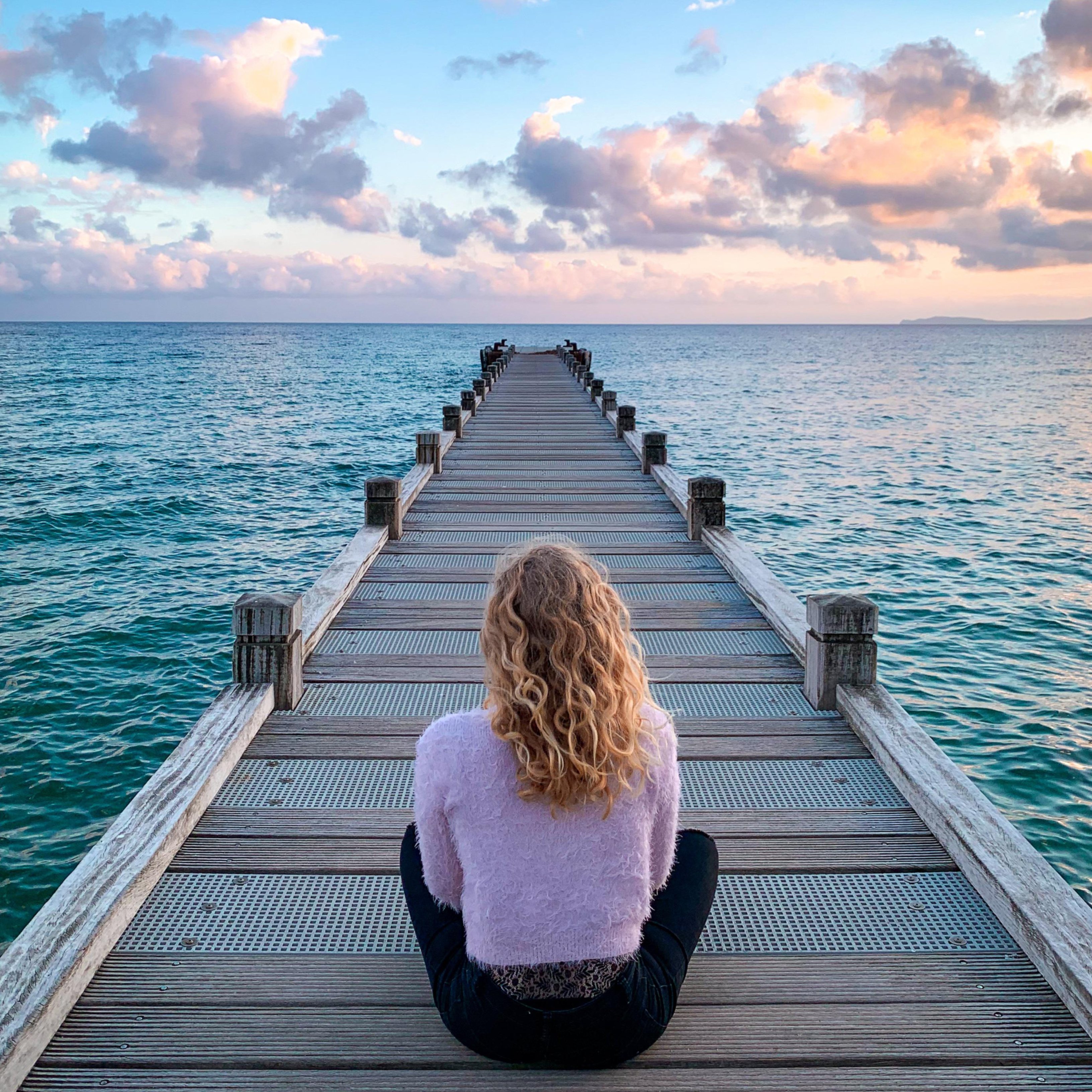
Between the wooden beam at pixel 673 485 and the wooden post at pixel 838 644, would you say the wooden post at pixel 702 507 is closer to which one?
the wooden beam at pixel 673 485

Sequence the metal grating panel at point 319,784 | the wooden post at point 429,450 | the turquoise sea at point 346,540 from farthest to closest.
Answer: the wooden post at point 429,450 → the turquoise sea at point 346,540 → the metal grating panel at point 319,784

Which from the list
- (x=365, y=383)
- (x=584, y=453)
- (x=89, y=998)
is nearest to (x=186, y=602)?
(x=584, y=453)

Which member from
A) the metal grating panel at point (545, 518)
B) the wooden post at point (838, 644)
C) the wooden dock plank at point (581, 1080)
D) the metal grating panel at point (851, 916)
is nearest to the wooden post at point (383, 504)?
the metal grating panel at point (545, 518)

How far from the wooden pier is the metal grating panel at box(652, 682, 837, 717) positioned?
21mm

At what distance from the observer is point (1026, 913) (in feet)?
10.7

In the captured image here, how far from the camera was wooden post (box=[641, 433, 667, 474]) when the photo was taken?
12.6 metres

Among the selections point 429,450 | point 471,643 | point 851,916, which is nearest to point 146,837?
point 851,916

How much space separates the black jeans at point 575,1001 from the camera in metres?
2.53

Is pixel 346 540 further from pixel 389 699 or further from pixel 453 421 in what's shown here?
pixel 389 699

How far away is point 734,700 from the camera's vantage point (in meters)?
5.51

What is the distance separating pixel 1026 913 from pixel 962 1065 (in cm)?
70

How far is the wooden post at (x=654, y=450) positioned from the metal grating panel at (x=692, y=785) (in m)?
8.15

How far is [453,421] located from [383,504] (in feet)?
24.6

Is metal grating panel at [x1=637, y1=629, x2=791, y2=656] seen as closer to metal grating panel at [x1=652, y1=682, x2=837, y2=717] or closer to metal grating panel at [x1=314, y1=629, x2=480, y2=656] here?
metal grating panel at [x1=652, y1=682, x2=837, y2=717]
